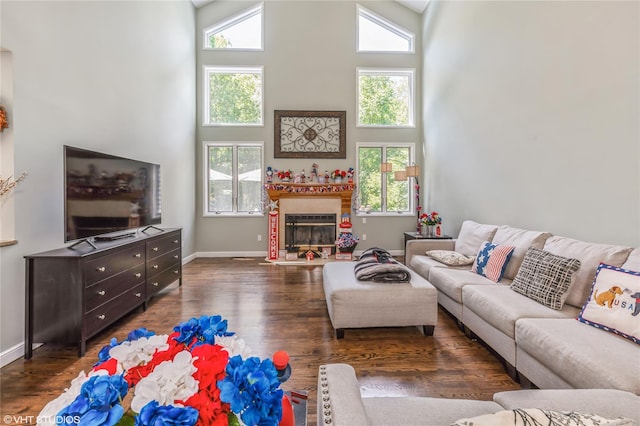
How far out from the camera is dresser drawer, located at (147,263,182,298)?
3.23 metres

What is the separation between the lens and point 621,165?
221 centimetres

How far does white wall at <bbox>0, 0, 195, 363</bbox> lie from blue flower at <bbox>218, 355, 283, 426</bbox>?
8.73ft

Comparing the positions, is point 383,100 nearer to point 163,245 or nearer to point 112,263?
point 163,245

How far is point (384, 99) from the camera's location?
6258 mm

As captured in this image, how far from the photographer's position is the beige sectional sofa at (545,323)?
140 centimetres

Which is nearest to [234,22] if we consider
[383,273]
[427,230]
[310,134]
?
[310,134]

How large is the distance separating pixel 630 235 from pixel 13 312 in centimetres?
475

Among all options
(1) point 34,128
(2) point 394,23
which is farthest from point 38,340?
(2) point 394,23

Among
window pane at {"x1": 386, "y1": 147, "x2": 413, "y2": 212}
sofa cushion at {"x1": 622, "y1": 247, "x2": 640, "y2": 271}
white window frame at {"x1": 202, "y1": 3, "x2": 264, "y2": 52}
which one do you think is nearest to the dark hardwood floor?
sofa cushion at {"x1": 622, "y1": 247, "x2": 640, "y2": 271}

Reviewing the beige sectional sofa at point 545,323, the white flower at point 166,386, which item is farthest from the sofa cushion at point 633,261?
the white flower at point 166,386

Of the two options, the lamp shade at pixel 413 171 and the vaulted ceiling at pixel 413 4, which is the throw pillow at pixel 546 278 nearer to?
the lamp shade at pixel 413 171

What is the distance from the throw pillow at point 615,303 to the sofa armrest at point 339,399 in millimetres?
1670

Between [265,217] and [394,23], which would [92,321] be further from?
[394,23]

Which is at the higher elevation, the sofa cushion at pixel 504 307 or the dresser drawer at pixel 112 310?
the sofa cushion at pixel 504 307
